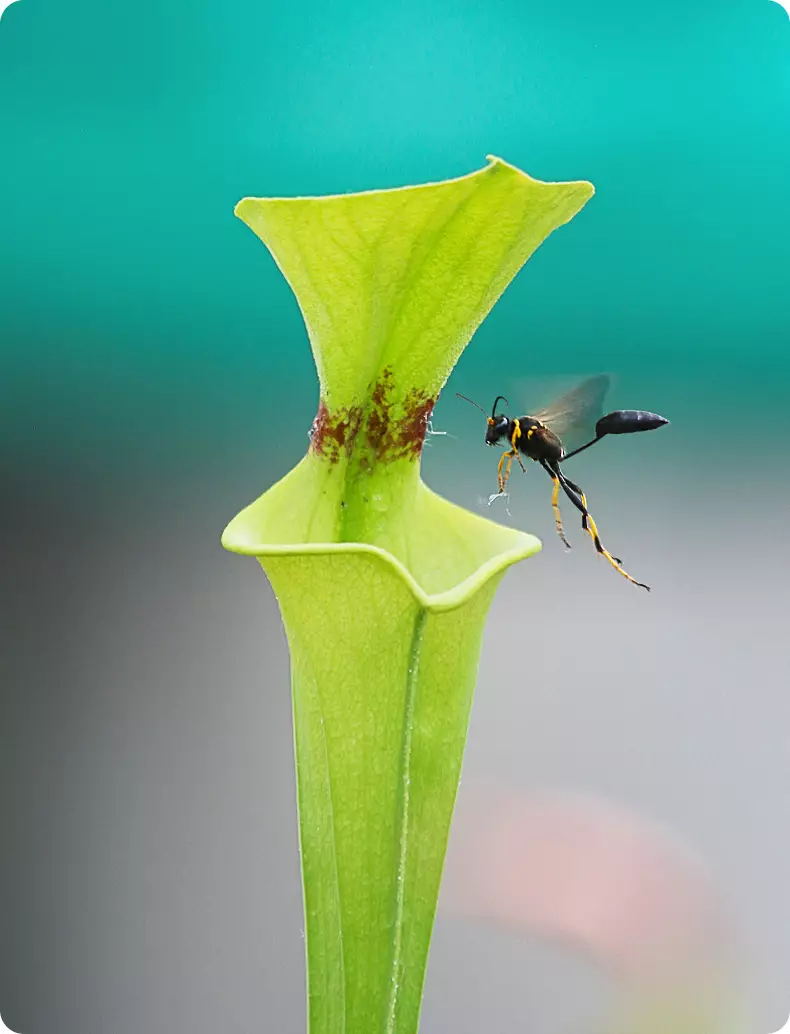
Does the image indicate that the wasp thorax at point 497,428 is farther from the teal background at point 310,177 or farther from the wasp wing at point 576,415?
the teal background at point 310,177

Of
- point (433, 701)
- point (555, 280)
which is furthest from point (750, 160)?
point (433, 701)

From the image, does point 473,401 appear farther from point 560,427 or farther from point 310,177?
point 310,177

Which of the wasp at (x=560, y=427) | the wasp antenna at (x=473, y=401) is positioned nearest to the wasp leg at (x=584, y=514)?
the wasp at (x=560, y=427)

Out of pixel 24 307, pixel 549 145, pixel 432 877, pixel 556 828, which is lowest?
pixel 556 828

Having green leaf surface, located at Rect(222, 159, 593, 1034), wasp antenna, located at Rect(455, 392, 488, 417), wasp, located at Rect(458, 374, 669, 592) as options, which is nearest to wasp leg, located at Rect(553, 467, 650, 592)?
wasp, located at Rect(458, 374, 669, 592)

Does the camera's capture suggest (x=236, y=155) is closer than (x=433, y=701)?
No

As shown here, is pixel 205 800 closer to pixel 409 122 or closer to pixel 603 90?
pixel 409 122

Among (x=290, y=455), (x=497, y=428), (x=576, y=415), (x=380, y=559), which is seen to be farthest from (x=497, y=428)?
(x=380, y=559)
